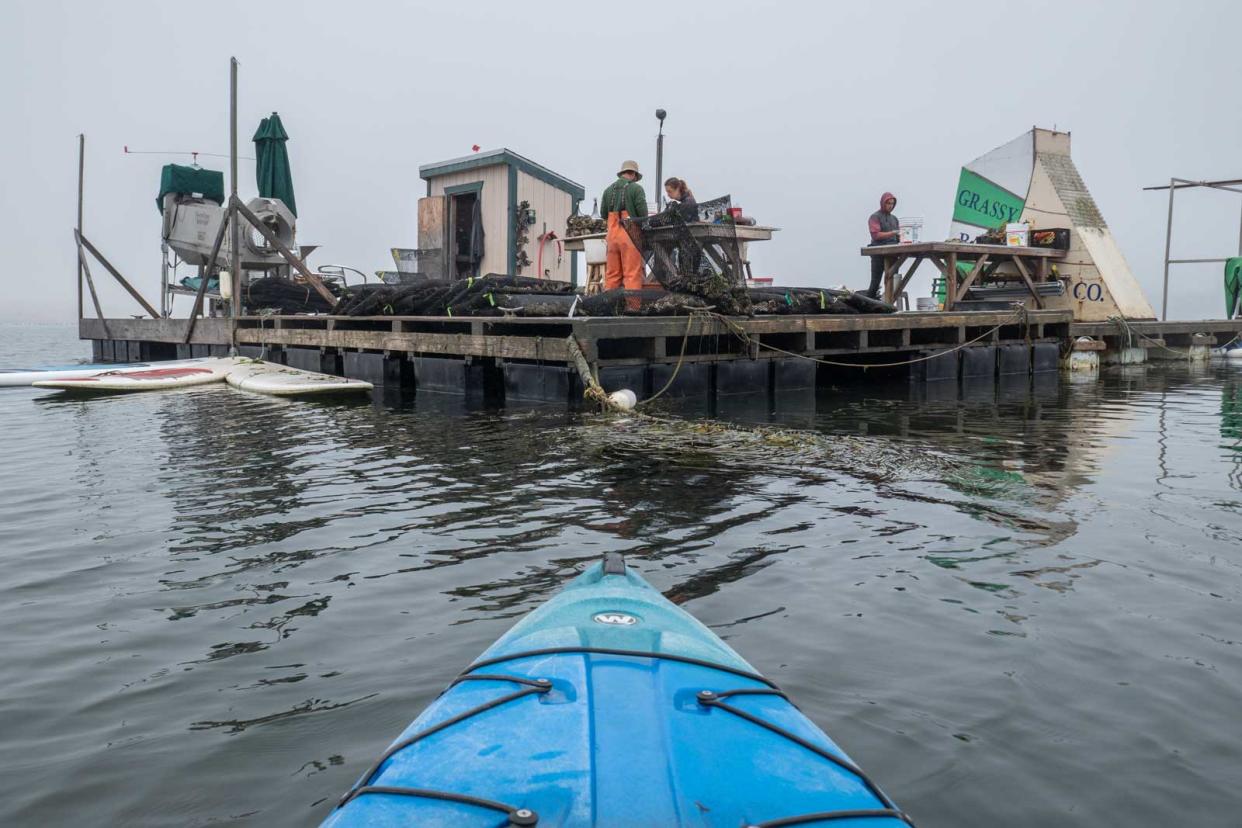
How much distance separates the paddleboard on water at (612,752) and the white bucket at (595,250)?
14.5m

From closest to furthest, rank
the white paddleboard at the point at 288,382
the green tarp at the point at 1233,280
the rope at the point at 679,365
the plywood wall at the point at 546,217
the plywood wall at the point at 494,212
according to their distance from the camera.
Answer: the rope at the point at 679,365
the white paddleboard at the point at 288,382
the plywood wall at the point at 494,212
the plywood wall at the point at 546,217
the green tarp at the point at 1233,280

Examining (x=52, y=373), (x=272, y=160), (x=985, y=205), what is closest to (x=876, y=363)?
(x=985, y=205)

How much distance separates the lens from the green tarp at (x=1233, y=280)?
2420cm

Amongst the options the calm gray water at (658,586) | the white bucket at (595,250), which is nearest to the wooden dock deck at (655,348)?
the calm gray water at (658,586)

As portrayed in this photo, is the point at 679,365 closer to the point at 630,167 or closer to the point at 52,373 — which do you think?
the point at 630,167

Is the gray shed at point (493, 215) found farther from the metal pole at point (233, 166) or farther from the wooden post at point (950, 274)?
the wooden post at point (950, 274)

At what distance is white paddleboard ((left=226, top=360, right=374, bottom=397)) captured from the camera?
583 inches

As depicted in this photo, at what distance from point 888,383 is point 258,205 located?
1688cm

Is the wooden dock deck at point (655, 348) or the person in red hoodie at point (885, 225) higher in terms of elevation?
the person in red hoodie at point (885, 225)

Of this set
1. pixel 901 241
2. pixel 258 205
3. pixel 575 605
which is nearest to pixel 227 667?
pixel 575 605

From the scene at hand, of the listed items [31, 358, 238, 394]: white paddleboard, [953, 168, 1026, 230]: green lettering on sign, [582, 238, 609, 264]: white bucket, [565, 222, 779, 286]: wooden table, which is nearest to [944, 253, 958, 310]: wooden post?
[953, 168, 1026, 230]: green lettering on sign

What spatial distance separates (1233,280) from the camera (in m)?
→ 24.4

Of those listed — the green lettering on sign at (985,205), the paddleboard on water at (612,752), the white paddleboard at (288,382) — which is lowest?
the paddleboard on water at (612,752)

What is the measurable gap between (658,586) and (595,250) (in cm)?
1265
